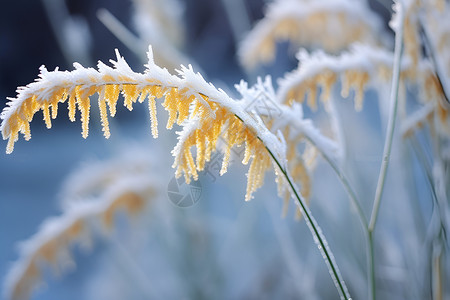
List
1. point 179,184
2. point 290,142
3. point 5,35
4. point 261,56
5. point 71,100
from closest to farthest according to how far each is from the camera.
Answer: point 71,100 → point 290,142 → point 179,184 → point 261,56 → point 5,35

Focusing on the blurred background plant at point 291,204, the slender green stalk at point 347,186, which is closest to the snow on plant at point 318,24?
the blurred background plant at point 291,204

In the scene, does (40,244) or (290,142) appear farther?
(40,244)

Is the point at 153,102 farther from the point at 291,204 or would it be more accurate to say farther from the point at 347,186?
the point at 291,204

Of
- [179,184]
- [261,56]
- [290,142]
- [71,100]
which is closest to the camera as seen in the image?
[71,100]

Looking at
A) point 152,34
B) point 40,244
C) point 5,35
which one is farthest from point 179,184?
point 5,35

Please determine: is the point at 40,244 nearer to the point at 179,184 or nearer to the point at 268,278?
the point at 179,184

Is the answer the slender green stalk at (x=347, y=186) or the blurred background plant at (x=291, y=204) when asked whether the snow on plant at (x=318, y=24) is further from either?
the slender green stalk at (x=347, y=186)

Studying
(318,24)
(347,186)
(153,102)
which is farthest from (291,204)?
(153,102)

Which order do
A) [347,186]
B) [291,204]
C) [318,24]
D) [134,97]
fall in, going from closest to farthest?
[134,97]
[347,186]
[318,24]
[291,204]

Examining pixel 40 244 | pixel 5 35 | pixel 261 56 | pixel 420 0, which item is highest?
pixel 5 35
